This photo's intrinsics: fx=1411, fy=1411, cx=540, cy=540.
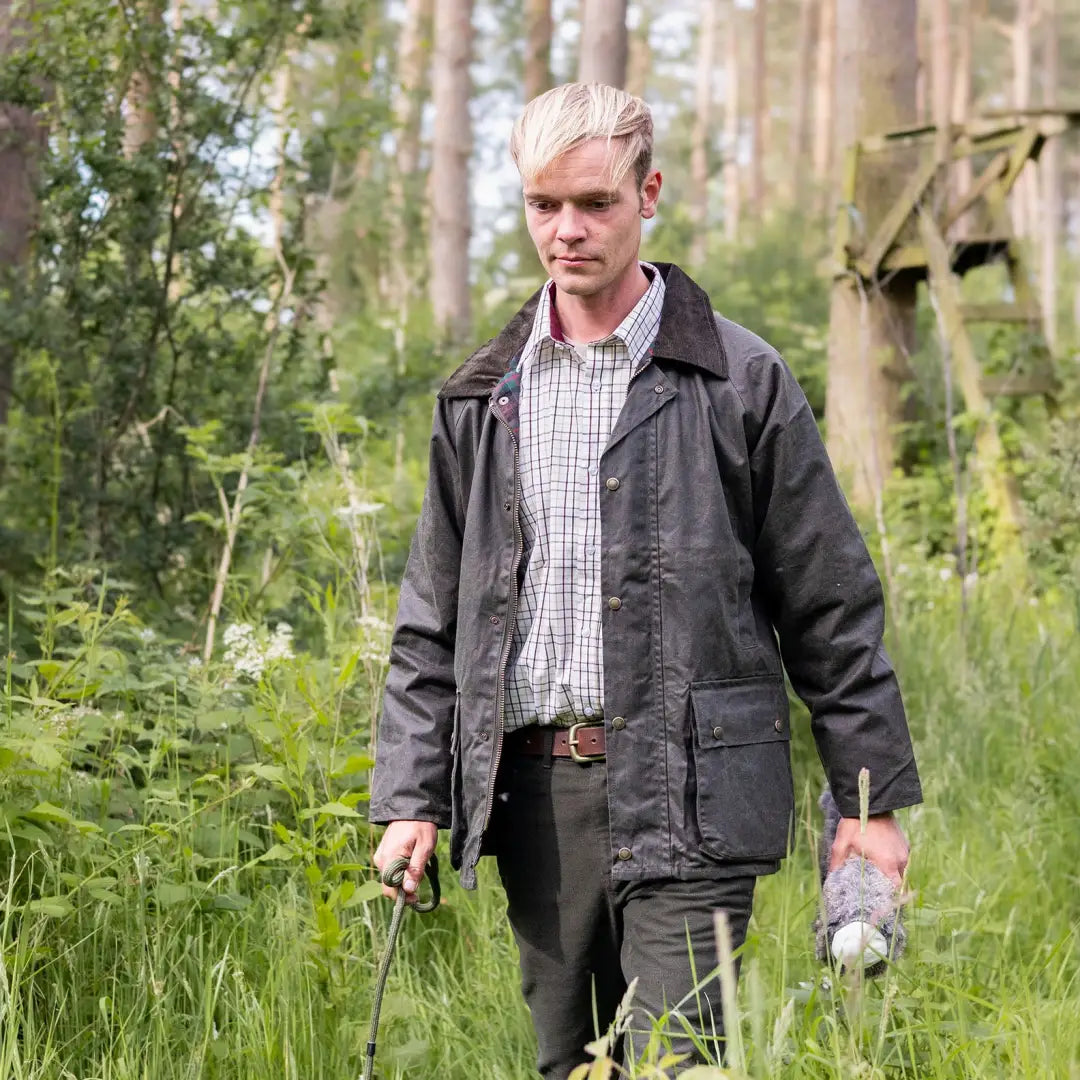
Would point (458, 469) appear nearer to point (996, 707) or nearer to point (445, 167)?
point (996, 707)

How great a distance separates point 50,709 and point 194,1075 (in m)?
1.04

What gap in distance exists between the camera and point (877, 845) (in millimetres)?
2439

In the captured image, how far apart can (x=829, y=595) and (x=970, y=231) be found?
329 inches

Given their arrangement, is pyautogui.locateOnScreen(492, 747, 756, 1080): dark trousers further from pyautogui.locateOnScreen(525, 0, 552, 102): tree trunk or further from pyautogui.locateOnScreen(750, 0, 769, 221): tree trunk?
pyautogui.locateOnScreen(750, 0, 769, 221): tree trunk

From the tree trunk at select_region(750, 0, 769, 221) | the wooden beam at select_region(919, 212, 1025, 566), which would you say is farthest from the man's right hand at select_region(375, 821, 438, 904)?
the tree trunk at select_region(750, 0, 769, 221)

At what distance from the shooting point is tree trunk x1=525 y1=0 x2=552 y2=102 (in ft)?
57.6

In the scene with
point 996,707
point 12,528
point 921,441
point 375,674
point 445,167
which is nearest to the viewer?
point 375,674

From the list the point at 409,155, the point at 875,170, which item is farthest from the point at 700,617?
the point at 409,155

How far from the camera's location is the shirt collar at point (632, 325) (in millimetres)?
2586

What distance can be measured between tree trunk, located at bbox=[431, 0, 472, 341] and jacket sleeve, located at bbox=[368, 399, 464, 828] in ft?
42.8

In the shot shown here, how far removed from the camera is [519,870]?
8.79 ft

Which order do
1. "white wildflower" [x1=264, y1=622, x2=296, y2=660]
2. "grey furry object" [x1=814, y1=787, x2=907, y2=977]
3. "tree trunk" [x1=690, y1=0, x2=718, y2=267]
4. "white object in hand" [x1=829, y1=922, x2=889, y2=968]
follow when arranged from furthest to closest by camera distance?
"tree trunk" [x1=690, y1=0, x2=718, y2=267], "white wildflower" [x1=264, y1=622, x2=296, y2=660], "grey furry object" [x1=814, y1=787, x2=907, y2=977], "white object in hand" [x1=829, y1=922, x2=889, y2=968]

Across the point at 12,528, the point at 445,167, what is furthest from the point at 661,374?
the point at 445,167

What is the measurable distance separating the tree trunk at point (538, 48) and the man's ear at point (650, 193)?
49.9 feet
